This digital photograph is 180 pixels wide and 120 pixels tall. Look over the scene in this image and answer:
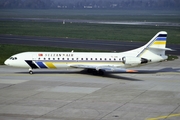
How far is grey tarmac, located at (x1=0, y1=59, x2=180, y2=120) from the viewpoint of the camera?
1503 inches

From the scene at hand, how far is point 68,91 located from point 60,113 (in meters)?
9.40

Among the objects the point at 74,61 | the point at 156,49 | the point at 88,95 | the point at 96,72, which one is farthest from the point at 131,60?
the point at 88,95

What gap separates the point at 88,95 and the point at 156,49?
1680cm

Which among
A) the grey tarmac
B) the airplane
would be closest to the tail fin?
the airplane

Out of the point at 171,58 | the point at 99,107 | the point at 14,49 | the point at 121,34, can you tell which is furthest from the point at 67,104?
the point at 121,34

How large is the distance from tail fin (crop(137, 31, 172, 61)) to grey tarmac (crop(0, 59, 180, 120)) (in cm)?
243

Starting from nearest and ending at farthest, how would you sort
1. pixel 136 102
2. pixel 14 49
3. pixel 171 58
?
1. pixel 136 102
2. pixel 171 58
3. pixel 14 49

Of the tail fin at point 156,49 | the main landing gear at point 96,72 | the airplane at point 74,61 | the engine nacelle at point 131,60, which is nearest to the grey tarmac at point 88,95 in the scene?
the main landing gear at point 96,72

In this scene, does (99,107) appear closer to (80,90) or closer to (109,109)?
(109,109)

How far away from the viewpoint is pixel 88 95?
150 ft

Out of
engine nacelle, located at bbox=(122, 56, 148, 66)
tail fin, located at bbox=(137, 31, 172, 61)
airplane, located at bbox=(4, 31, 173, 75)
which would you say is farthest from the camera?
tail fin, located at bbox=(137, 31, 172, 61)

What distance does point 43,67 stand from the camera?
190ft

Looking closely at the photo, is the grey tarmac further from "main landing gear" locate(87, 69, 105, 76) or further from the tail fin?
the tail fin

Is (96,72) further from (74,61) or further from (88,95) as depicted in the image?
(88,95)
